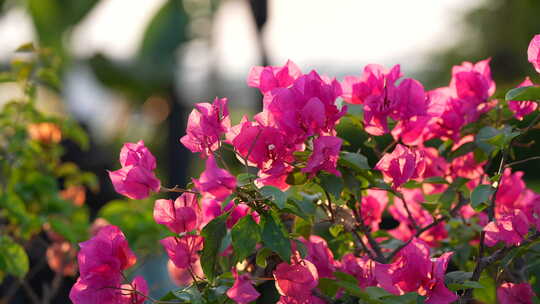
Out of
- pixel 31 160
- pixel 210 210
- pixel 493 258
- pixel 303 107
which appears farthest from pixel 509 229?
pixel 31 160

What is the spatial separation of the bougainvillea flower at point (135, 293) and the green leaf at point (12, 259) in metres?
0.66

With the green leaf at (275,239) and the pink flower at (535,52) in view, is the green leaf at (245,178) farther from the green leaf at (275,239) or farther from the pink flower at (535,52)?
the pink flower at (535,52)

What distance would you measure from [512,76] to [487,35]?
2381mm

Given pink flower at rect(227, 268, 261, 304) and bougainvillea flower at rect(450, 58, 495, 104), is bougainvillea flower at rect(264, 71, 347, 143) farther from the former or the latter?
bougainvillea flower at rect(450, 58, 495, 104)

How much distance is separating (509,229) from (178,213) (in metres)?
0.59

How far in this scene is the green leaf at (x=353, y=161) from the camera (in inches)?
51.3

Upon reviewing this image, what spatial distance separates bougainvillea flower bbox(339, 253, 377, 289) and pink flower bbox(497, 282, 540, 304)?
0.93 ft

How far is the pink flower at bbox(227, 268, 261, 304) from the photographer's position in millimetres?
1221

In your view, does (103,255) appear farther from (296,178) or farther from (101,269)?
(296,178)

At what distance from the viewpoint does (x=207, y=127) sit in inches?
50.1

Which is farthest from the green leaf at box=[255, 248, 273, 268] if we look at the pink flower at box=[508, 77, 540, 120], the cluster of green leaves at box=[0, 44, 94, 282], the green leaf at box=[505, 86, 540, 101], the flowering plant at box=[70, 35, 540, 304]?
the cluster of green leaves at box=[0, 44, 94, 282]

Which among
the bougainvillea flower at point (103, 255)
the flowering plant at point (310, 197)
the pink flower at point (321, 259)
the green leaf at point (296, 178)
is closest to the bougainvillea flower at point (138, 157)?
the flowering plant at point (310, 197)

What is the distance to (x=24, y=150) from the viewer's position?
2301 mm

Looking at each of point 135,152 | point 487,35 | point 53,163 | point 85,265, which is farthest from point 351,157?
point 487,35
